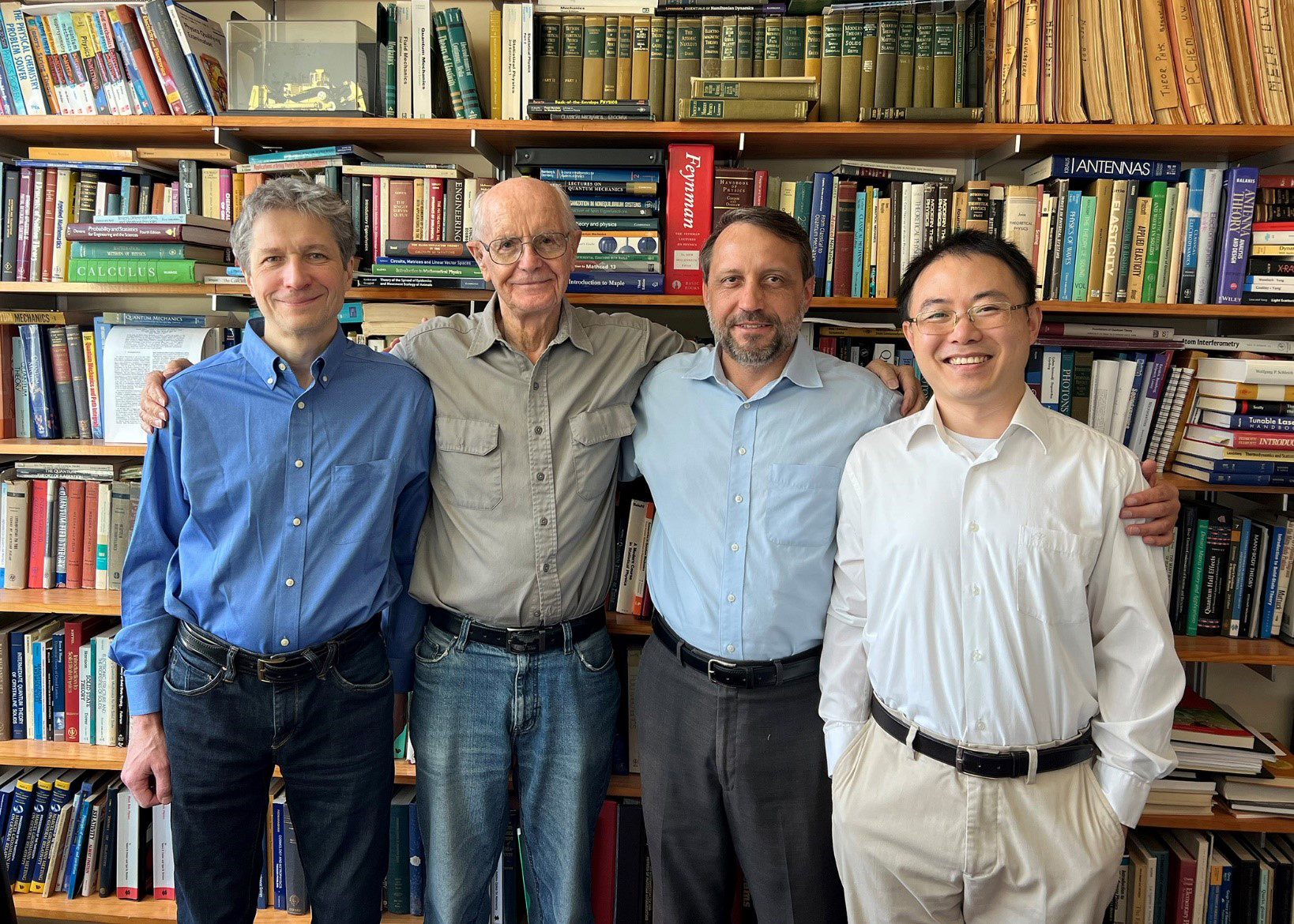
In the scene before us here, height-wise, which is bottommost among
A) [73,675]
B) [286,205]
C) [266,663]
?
[73,675]

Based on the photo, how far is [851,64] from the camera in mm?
2066

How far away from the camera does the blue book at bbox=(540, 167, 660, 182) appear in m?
2.11

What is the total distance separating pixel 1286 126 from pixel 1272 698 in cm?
155

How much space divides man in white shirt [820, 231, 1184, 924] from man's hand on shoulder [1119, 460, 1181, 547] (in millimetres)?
18

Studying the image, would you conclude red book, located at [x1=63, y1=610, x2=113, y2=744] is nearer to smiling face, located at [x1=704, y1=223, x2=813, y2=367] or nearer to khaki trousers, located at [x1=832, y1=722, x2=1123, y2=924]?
smiling face, located at [x1=704, y1=223, x2=813, y2=367]

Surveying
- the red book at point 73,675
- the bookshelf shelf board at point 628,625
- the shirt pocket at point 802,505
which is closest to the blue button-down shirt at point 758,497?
the shirt pocket at point 802,505

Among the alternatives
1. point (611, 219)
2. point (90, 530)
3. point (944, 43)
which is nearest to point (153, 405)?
point (90, 530)

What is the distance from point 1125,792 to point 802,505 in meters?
0.70

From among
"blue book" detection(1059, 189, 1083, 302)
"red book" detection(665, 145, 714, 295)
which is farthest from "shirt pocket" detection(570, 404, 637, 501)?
"blue book" detection(1059, 189, 1083, 302)

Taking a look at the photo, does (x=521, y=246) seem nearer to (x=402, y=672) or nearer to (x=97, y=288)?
(x=402, y=672)

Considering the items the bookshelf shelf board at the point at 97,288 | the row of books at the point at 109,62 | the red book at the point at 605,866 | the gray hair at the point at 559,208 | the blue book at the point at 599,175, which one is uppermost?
the row of books at the point at 109,62

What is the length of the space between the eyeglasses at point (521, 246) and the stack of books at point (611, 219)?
373 mm

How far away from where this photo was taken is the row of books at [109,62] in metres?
2.14

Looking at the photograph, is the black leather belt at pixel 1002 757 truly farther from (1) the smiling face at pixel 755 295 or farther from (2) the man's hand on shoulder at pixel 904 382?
(1) the smiling face at pixel 755 295
